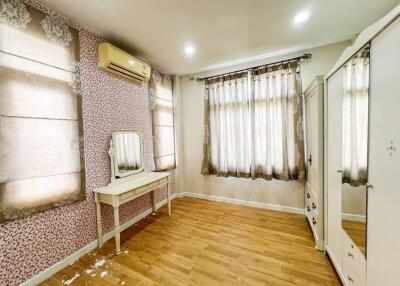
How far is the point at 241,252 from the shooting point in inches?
79.8

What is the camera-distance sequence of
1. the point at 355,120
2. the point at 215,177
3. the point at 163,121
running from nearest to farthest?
the point at 355,120
the point at 163,121
the point at 215,177

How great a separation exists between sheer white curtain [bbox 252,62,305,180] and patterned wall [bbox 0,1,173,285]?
1946 mm

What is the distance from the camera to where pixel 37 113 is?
168 centimetres

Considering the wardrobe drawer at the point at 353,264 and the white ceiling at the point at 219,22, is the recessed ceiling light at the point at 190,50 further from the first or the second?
the wardrobe drawer at the point at 353,264

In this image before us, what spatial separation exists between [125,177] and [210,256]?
5.04 feet

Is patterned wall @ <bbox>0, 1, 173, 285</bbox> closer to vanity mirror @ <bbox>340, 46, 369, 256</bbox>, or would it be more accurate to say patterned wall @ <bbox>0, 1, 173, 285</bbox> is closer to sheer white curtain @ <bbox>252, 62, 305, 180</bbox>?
sheer white curtain @ <bbox>252, 62, 305, 180</bbox>

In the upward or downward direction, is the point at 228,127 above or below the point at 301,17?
below

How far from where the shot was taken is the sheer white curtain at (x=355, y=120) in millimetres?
1166

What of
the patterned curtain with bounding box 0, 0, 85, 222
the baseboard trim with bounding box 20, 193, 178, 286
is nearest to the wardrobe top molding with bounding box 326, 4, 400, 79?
the patterned curtain with bounding box 0, 0, 85, 222

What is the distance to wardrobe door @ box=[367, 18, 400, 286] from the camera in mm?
885

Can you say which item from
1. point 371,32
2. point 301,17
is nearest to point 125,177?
point 371,32

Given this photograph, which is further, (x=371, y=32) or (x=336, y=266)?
(x=336, y=266)

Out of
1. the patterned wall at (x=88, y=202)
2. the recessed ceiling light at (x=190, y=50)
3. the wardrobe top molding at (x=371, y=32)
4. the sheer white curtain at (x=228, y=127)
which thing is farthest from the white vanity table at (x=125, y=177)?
the wardrobe top molding at (x=371, y=32)

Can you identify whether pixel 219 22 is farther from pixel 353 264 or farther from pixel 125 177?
pixel 353 264
